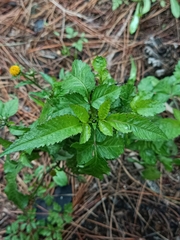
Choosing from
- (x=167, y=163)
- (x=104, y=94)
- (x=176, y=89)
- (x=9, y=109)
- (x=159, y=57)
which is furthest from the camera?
(x=159, y=57)

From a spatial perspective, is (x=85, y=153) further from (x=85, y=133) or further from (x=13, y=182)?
(x=13, y=182)

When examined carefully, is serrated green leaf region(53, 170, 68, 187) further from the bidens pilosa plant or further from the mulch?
the bidens pilosa plant

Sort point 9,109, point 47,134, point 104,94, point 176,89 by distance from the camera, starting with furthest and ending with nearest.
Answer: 1. point 176,89
2. point 9,109
3. point 104,94
4. point 47,134

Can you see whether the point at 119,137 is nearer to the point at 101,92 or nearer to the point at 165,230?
the point at 101,92

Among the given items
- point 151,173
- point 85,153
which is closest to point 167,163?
point 151,173

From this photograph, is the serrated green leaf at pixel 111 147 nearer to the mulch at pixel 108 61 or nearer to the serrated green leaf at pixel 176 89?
the serrated green leaf at pixel 176 89

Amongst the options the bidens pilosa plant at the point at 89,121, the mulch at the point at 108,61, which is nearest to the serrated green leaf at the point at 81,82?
the bidens pilosa plant at the point at 89,121
